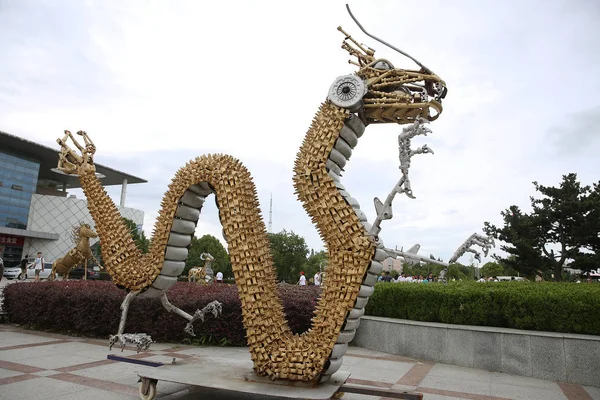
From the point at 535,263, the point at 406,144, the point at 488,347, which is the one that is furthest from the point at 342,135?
the point at 535,263

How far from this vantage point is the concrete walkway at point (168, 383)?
5.04 meters

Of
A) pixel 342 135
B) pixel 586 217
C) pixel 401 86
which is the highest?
pixel 586 217

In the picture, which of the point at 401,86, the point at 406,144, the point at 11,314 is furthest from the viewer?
the point at 11,314

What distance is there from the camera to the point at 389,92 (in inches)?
179

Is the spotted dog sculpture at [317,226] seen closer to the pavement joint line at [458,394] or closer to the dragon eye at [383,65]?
the dragon eye at [383,65]

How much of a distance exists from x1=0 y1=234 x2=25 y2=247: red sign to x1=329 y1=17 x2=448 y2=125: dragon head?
39718 millimetres

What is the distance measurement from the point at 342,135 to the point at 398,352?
488 cm

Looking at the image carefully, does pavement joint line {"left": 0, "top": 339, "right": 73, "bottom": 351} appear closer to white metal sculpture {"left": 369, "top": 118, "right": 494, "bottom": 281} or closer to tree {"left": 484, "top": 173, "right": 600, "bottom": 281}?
white metal sculpture {"left": 369, "top": 118, "right": 494, "bottom": 281}

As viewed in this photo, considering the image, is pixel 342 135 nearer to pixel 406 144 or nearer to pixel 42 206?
pixel 406 144

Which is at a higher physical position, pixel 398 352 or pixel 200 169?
pixel 200 169

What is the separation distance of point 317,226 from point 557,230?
17389mm

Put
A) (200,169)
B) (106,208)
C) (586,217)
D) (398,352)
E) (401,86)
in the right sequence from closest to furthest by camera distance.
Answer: (401,86) → (200,169) → (106,208) → (398,352) → (586,217)

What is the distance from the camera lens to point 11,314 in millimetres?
9906

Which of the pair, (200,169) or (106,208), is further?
(106,208)
